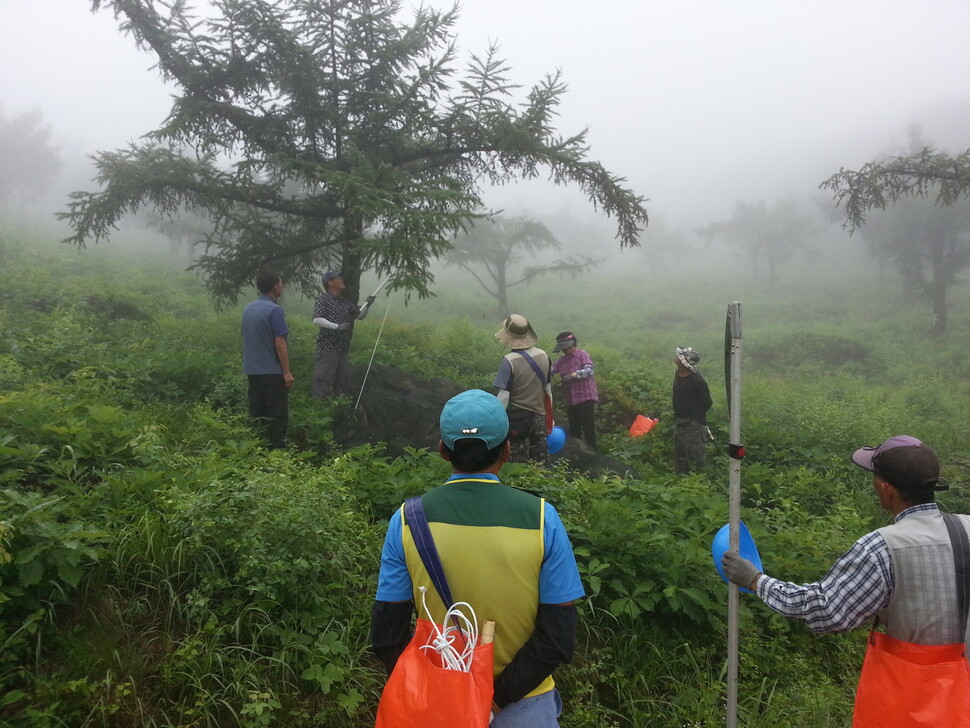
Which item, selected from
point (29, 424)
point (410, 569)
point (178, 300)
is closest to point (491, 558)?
point (410, 569)

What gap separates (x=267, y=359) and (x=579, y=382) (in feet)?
13.4

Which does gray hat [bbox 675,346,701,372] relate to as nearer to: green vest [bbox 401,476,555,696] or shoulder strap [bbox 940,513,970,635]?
shoulder strap [bbox 940,513,970,635]

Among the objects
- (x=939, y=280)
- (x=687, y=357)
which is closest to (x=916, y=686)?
(x=687, y=357)

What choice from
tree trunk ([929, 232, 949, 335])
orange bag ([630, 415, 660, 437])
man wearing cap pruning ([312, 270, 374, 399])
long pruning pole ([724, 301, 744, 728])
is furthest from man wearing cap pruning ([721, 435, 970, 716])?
tree trunk ([929, 232, 949, 335])

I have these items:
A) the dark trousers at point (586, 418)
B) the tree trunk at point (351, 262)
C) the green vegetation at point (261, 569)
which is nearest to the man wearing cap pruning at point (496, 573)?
the green vegetation at point (261, 569)

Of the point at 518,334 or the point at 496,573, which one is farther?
the point at 518,334

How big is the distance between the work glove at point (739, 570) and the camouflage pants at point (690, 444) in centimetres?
511

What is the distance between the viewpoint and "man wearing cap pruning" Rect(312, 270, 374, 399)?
756cm

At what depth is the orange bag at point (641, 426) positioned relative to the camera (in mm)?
9094

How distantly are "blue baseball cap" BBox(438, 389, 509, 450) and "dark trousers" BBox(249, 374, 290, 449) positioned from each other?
456 cm

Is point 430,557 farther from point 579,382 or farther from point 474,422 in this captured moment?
point 579,382

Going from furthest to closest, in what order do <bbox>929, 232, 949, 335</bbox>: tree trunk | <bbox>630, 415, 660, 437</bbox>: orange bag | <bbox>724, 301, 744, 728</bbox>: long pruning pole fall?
1. <bbox>929, 232, 949, 335</bbox>: tree trunk
2. <bbox>630, 415, 660, 437</bbox>: orange bag
3. <bbox>724, 301, 744, 728</bbox>: long pruning pole

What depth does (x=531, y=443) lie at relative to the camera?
6242 mm

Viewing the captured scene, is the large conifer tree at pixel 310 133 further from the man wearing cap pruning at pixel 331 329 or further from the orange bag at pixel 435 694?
the orange bag at pixel 435 694
